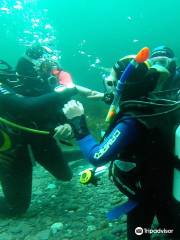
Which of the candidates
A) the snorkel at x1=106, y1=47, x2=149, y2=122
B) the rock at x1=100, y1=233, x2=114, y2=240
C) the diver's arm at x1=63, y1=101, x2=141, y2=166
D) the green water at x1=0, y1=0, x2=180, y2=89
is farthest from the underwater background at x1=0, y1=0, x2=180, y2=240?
the snorkel at x1=106, y1=47, x2=149, y2=122

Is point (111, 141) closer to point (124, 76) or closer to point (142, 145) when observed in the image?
point (142, 145)

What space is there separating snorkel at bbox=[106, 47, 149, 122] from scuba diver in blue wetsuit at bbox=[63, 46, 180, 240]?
0.11 ft

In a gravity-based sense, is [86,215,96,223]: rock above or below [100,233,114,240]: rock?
below

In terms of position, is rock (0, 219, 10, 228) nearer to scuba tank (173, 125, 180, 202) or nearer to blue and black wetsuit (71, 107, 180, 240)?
blue and black wetsuit (71, 107, 180, 240)

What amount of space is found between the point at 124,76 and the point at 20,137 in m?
2.51

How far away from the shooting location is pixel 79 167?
22.3 feet

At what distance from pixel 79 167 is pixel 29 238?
2871 millimetres

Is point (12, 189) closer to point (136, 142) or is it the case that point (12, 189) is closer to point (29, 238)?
point (29, 238)

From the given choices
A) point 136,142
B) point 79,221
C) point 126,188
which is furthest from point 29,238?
point 136,142

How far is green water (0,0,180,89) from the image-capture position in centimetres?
1667

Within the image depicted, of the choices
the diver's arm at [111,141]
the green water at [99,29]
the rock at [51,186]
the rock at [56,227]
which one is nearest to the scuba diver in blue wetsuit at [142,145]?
the diver's arm at [111,141]

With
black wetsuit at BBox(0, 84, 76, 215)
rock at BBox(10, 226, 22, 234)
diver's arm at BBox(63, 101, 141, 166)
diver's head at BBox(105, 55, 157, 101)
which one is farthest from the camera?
black wetsuit at BBox(0, 84, 76, 215)

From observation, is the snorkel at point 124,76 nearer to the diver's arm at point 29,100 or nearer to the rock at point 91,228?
the diver's arm at point 29,100

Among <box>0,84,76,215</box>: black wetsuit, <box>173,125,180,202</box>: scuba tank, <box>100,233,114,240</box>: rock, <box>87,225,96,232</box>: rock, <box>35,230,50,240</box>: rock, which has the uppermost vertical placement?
<box>173,125,180,202</box>: scuba tank
